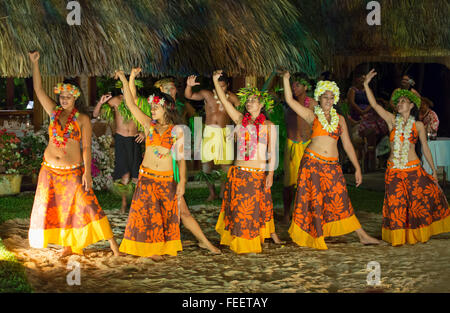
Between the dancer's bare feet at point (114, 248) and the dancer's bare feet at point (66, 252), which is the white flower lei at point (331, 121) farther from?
the dancer's bare feet at point (66, 252)

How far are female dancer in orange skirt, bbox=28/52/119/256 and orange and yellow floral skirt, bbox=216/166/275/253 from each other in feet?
3.64

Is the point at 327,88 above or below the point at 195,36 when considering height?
below

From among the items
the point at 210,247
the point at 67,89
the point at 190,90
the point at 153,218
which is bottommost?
the point at 210,247

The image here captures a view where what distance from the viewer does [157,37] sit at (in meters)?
6.14

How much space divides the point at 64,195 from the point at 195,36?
6.68 ft

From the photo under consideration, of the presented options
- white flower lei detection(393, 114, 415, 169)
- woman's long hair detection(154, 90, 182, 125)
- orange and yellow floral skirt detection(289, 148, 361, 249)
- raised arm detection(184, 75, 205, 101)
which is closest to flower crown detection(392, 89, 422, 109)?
white flower lei detection(393, 114, 415, 169)

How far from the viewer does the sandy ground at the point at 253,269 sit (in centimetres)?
475

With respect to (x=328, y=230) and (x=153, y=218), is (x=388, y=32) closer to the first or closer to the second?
(x=328, y=230)

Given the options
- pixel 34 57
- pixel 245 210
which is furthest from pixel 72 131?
pixel 245 210

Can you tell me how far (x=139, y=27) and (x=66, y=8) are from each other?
0.70 m

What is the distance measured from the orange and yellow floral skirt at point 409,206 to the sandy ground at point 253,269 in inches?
5.6

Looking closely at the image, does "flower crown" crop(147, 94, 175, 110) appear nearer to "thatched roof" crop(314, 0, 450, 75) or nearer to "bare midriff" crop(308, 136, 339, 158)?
"bare midriff" crop(308, 136, 339, 158)
